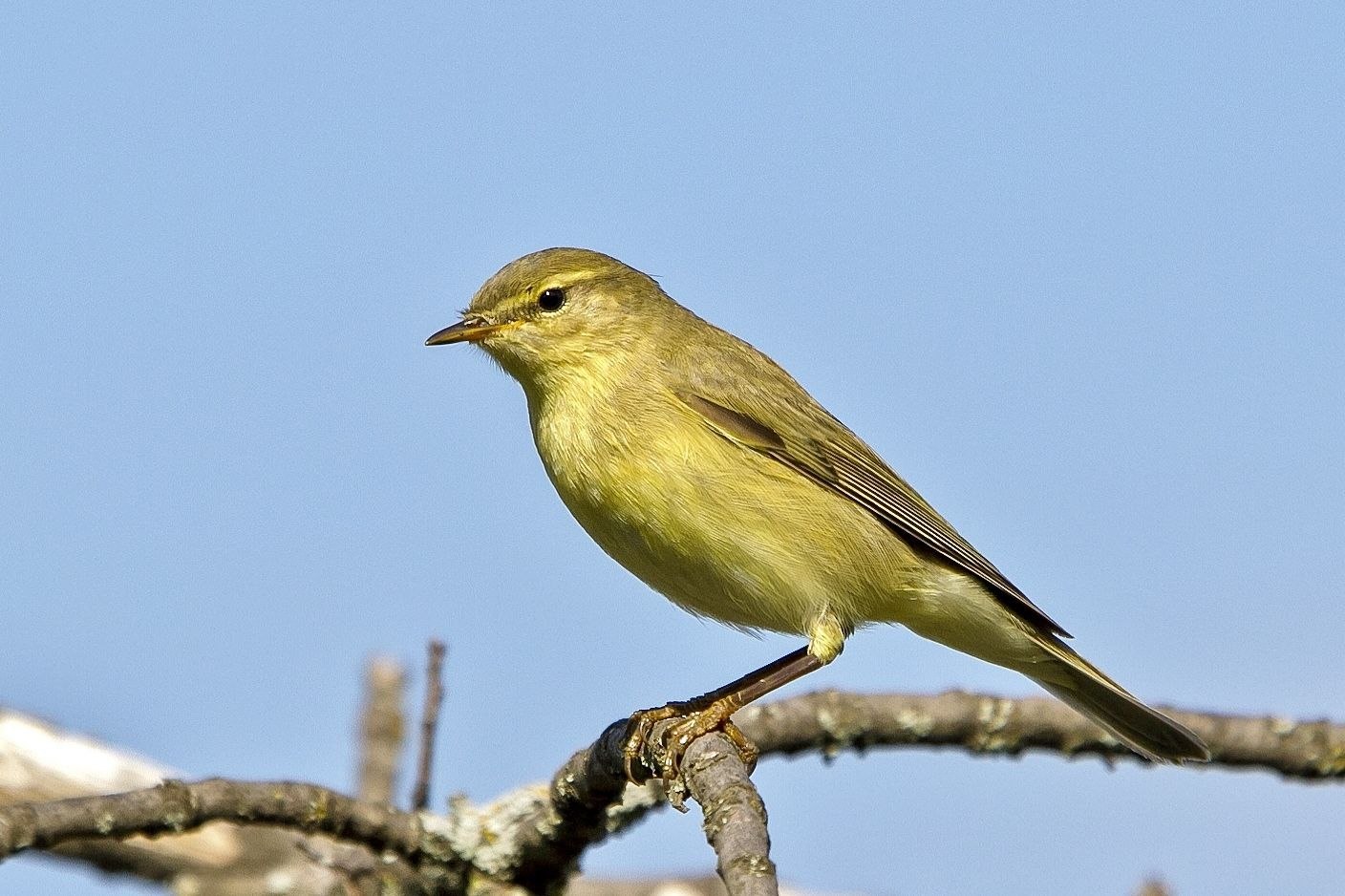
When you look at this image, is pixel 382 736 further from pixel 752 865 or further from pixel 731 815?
pixel 752 865

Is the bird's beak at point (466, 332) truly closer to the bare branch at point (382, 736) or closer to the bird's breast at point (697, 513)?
the bird's breast at point (697, 513)

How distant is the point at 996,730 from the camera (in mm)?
5883

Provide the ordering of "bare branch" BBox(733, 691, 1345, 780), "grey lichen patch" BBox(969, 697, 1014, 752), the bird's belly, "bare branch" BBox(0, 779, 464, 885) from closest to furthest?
1. "bare branch" BBox(0, 779, 464, 885)
2. the bird's belly
3. "bare branch" BBox(733, 691, 1345, 780)
4. "grey lichen patch" BBox(969, 697, 1014, 752)

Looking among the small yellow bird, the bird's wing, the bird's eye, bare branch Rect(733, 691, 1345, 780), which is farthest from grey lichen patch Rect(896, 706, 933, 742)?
the bird's eye

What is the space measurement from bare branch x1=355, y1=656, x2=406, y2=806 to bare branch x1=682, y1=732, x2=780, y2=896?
262cm

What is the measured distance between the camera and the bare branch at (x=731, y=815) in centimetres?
324

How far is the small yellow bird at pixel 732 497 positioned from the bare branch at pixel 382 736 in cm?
174

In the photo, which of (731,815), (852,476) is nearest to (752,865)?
(731,815)

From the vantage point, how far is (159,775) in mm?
6379

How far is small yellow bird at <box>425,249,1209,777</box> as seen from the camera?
5.46 m

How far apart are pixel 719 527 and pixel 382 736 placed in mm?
2395

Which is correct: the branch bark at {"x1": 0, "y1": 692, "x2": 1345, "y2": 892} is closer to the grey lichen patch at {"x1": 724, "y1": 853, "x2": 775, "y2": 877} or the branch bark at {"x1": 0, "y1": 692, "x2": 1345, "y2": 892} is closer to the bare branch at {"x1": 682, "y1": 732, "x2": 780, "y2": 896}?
the bare branch at {"x1": 682, "y1": 732, "x2": 780, "y2": 896}

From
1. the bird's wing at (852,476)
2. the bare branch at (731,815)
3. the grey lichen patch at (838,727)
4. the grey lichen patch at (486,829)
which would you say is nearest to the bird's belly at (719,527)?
the bird's wing at (852,476)

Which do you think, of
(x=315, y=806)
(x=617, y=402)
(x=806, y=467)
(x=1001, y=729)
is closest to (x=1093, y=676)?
Result: (x=1001, y=729)
